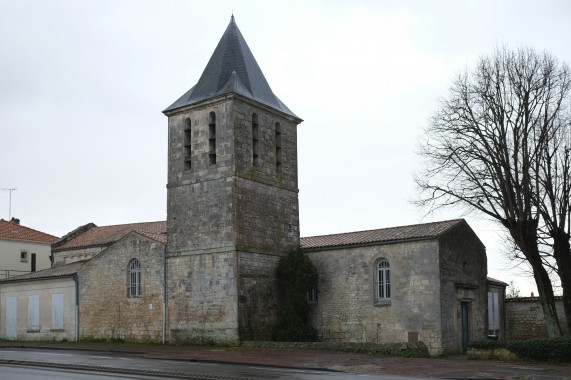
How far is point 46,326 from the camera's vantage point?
119 feet

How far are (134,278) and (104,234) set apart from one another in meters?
12.6

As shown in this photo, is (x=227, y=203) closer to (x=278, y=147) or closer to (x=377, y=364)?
(x=278, y=147)

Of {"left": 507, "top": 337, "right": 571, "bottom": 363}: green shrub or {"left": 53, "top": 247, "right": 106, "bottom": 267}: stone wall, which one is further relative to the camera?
{"left": 53, "top": 247, "right": 106, "bottom": 267}: stone wall

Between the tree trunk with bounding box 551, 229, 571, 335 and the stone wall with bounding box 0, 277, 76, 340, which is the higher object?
the tree trunk with bounding box 551, 229, 571, 335

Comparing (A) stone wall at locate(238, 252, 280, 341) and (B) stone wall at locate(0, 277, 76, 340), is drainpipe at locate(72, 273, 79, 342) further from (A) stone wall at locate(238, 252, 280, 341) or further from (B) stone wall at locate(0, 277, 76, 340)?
(A) stone wall at locate(238, 252, 280, 341)

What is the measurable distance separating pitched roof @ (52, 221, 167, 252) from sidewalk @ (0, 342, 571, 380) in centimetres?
1524

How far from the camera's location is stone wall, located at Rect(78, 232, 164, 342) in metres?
32.2

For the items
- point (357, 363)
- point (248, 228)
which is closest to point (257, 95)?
point (248, 228)

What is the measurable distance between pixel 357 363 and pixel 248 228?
10650 millimetres

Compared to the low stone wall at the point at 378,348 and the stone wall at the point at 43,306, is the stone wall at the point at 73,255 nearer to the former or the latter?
the stone wall at the point at 43,306

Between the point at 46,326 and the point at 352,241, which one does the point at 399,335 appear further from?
the point at 46,326

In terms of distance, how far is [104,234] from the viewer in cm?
4503

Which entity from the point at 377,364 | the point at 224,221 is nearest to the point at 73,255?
the point at 224,221

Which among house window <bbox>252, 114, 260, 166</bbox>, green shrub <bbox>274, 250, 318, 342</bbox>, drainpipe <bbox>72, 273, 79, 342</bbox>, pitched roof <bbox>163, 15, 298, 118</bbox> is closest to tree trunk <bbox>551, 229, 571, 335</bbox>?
green shrub <bbox>274, 250, 318, 342</bbox>
